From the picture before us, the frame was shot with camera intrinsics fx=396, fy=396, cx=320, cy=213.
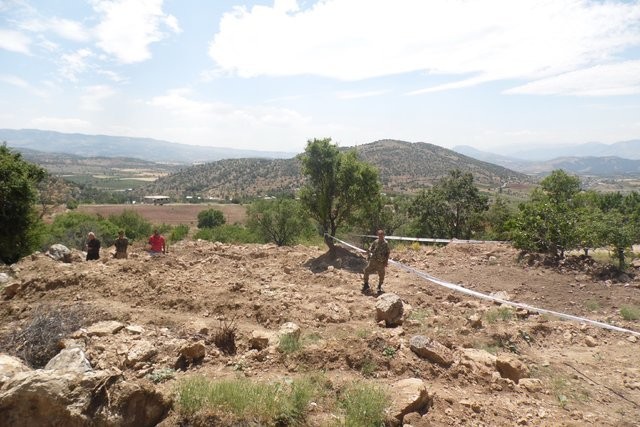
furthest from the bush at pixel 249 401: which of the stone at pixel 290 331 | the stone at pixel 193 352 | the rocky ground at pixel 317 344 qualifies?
the stone at pixel 290 331

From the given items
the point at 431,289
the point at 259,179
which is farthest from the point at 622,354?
the point at 259,179

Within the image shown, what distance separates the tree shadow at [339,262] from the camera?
1326 centimetres

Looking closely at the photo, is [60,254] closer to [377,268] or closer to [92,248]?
[92,248]

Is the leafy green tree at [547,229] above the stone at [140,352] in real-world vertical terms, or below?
above

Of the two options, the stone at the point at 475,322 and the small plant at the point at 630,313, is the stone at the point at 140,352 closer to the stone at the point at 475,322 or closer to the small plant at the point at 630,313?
the stone at the point at 475,322

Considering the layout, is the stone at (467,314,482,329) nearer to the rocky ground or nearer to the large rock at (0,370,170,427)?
Result: the rocky ground

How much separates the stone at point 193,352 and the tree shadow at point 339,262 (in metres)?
6.95

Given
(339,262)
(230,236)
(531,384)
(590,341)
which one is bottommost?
(230,236)

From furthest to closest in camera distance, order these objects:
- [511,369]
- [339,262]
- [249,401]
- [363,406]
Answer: [339,262]
[511,369]
[363,406]
[249,401]

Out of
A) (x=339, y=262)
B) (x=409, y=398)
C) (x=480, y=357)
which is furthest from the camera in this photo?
(x=339, y=262)

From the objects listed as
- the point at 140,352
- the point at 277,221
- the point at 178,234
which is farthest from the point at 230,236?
the point at 140,352

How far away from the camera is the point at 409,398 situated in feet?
15.6

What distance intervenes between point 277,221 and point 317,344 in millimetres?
24305

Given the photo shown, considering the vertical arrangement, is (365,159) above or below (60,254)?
above
